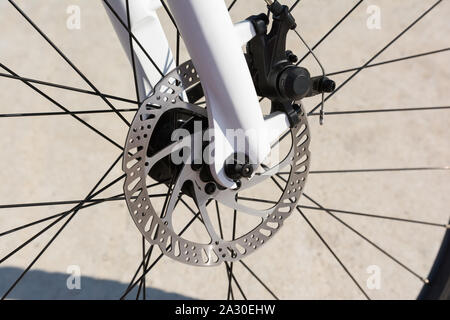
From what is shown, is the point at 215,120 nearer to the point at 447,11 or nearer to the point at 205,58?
the point at 205,58

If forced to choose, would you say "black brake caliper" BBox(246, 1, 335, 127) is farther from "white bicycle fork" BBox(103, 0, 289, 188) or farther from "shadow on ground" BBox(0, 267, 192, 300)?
"shadow on ground" BBox(0, 267, 192, 300)

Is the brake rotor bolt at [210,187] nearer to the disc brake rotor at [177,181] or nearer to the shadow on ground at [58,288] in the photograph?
the disc brake rotor at [177,181]

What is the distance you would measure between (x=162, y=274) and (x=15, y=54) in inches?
30.1

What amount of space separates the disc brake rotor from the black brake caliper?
61 mm

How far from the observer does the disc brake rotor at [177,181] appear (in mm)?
714

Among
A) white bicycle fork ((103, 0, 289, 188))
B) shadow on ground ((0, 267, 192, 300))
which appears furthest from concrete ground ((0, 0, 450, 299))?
white bicycle fork ((103, 0, 289, 188))

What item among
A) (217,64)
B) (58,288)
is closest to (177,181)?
(217,64)

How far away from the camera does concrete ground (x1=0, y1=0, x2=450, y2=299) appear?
4.10 ft

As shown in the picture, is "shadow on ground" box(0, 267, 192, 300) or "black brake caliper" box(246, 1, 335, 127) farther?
"shadow on ground" box(0, 267, 192, 300)

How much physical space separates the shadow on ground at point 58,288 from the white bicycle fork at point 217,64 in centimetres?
53

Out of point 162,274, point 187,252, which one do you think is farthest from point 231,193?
point 162,274

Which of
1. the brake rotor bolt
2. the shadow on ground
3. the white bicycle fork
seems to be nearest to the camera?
the white bicycle fork

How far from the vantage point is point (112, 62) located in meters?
1.63

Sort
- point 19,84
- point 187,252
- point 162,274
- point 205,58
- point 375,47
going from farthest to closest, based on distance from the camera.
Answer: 1. point 375,47
2. point 19,84
3. point 162,274
4. point 187,252
5. point 205,58
